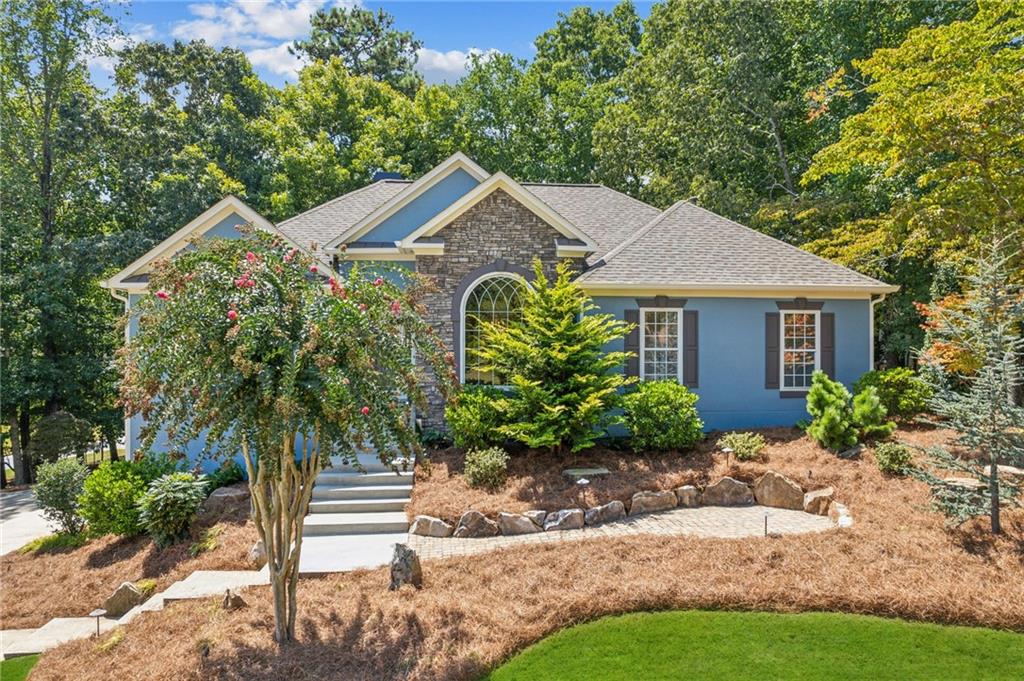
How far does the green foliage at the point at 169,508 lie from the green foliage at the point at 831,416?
1113 cm

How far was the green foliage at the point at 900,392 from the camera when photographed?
40.8 feet

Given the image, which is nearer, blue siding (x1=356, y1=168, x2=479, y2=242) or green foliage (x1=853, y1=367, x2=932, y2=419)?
green foliage (x1=853, y1=367, x2=932, y2=419)

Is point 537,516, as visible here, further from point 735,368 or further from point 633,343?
point 735,368

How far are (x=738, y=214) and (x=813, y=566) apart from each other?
1773 centimetres

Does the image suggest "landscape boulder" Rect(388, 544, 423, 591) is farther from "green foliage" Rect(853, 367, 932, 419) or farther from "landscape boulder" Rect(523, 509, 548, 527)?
"green foliage" Rect(853, 367, 932, 419)

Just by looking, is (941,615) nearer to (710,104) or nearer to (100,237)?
(710,104)

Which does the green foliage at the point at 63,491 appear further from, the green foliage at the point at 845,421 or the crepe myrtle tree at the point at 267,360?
the green foliage at the point at 845,421

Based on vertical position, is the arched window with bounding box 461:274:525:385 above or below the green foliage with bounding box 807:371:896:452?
above

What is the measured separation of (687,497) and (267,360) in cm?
740

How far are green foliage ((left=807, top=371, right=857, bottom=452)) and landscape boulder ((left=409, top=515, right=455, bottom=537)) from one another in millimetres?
7264

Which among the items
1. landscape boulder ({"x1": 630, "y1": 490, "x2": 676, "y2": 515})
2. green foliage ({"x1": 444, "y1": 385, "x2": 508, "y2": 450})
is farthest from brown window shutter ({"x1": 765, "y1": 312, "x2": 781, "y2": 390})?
green foliage ({"x1": 444, "y1": 385, "x2": 508, "y2": 450})

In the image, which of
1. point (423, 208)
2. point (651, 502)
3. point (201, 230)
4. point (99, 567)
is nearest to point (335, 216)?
point (423, 208)

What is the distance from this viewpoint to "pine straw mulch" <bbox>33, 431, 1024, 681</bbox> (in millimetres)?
5336

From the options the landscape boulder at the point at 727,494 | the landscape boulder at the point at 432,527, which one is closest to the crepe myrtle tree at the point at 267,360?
the landscape boulder at the point at 432,527
